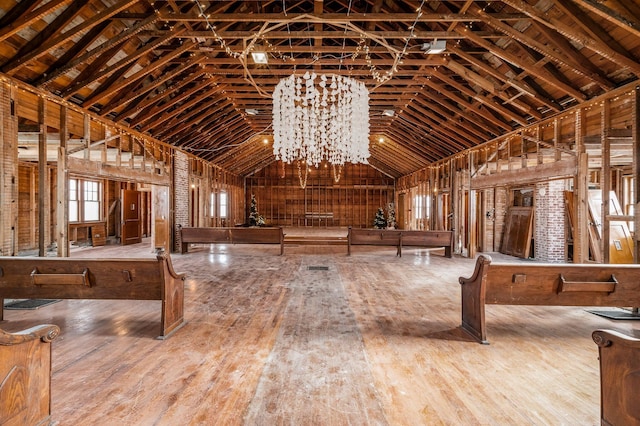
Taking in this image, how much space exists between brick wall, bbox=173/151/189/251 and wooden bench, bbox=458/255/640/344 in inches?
345

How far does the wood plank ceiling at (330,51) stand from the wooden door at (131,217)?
441 centimetres

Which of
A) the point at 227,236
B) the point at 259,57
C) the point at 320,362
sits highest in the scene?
the point at 259,57

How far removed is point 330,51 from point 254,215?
13.4 m

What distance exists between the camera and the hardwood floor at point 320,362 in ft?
7.26

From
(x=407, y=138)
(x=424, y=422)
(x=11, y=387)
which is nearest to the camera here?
(x=11, y=387)

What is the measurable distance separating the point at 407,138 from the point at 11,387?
38.3 feet

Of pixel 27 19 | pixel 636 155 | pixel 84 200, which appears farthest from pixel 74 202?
pixel 636 155

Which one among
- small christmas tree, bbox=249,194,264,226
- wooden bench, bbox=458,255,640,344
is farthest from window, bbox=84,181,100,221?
wooden bench, bbox=458,255,640,344

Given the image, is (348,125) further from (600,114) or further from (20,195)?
(20,195)

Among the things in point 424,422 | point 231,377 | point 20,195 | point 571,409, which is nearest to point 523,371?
point 571,409

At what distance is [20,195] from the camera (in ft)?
33.9

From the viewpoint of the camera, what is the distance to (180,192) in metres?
10.3

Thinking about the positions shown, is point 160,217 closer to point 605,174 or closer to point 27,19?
point 27,19

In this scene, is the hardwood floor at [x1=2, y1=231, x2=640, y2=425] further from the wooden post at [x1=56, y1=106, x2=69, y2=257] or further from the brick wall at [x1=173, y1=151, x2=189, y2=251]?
the brick wall at [x1=173, y1=151, x2=189, y2=251]
